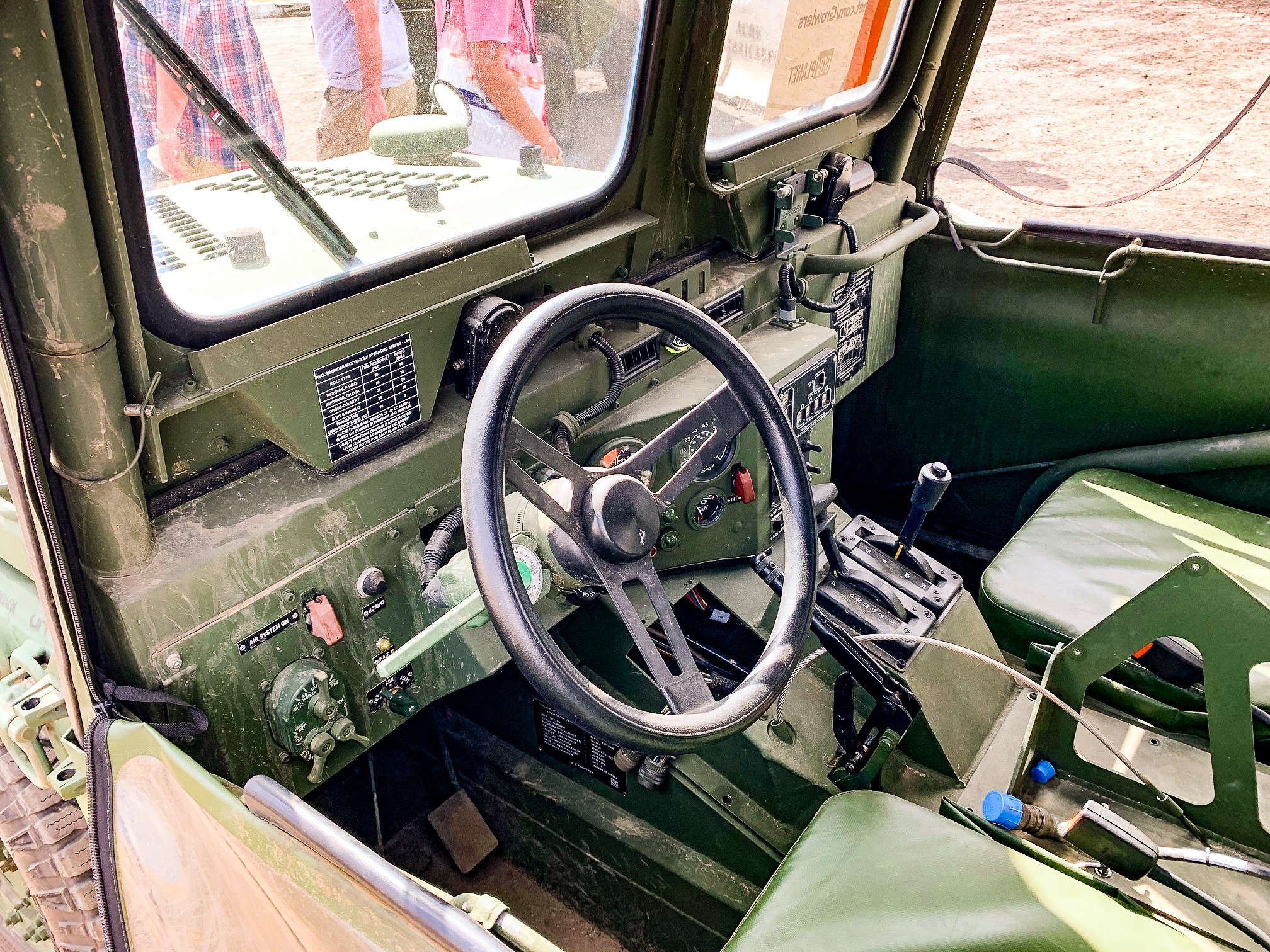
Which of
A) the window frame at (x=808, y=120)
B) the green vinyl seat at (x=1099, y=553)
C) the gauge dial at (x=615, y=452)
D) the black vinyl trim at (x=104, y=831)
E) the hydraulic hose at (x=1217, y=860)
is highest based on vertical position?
the window frame at (x=808, y=120)

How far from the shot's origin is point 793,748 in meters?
1.97

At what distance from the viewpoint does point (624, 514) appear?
144 cm

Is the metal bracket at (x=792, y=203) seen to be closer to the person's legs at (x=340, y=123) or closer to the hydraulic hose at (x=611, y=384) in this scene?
the hydraulic hose at (x=611, y=384)

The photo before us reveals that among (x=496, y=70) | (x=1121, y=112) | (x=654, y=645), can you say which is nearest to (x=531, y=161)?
(x=496, y=70)

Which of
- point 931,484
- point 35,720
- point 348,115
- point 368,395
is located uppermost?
point 348,115

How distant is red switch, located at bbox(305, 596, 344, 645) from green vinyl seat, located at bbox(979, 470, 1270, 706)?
1.41m

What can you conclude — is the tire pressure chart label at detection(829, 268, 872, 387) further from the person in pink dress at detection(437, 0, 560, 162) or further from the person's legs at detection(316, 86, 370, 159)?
the person's legs at detection(316, 86, 370, 159)

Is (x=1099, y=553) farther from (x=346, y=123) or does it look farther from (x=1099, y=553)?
(x=346, y=123)

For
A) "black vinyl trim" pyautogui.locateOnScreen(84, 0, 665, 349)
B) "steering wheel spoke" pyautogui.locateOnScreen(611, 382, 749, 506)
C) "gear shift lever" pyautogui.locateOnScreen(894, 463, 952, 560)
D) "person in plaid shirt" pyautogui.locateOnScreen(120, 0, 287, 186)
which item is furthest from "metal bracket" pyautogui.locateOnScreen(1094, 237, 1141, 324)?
"person in plaid shirt" pyautogui.locateOnScreen(120, 0, 287, 186)

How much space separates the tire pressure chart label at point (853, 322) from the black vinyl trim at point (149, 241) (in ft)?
3.09

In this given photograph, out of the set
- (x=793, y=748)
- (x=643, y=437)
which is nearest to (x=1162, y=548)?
(x=793, y=748)

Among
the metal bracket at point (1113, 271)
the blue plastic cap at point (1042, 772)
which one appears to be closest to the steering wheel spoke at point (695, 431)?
the blue plastic cap at point (1042, 772)

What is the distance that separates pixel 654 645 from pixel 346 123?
929 mm

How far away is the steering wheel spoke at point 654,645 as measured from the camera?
146 centimetres
